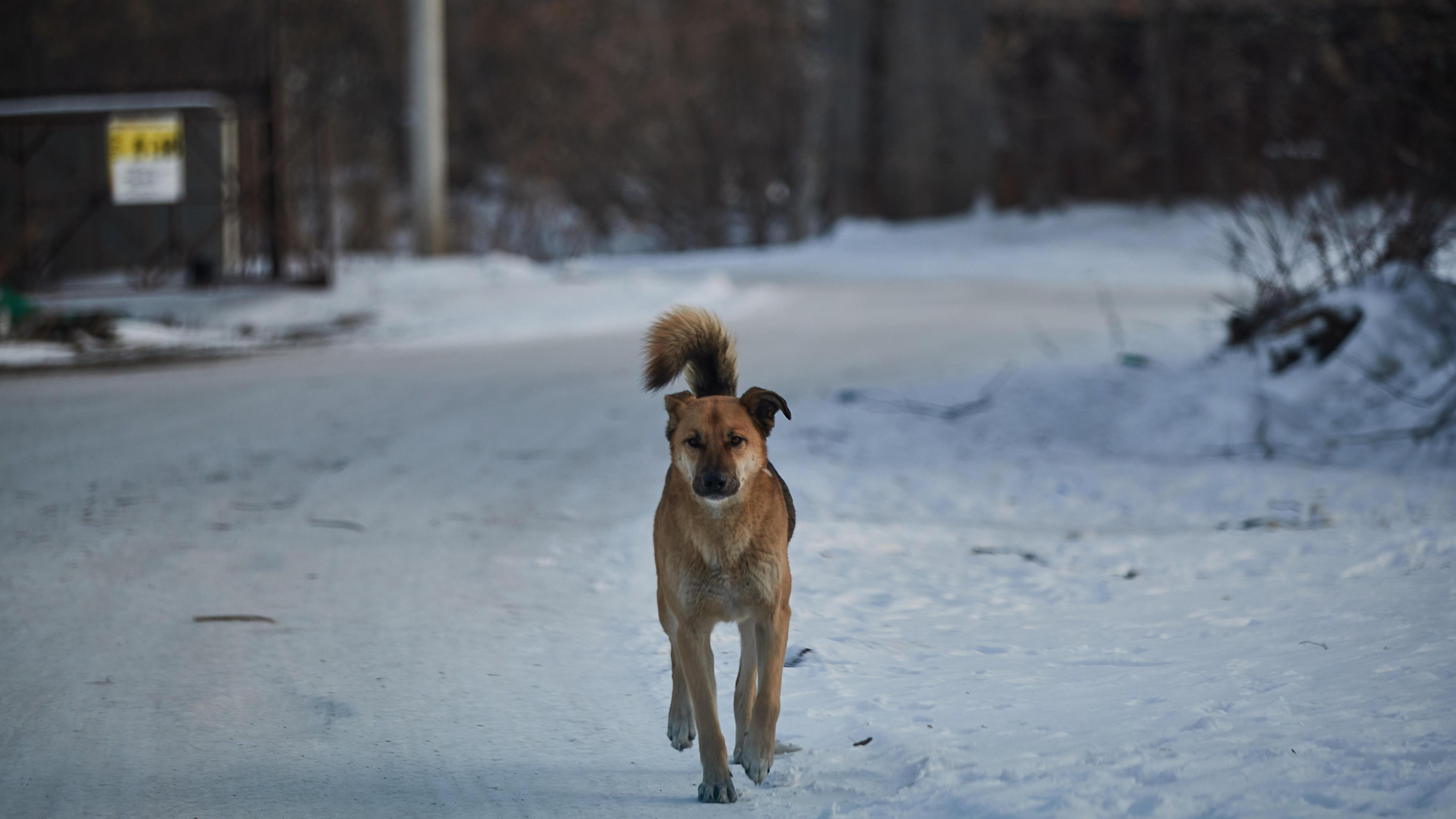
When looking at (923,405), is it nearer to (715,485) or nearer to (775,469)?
(775,469)

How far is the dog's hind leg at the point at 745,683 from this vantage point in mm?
4402

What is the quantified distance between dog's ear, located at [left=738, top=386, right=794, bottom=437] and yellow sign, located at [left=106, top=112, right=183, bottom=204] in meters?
15.2

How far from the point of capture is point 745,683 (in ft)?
14.7

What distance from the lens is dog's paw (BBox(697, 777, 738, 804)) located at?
406 centimetres

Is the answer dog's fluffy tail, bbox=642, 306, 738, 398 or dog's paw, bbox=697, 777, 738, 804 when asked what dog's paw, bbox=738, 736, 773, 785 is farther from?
dog's fluffy tail, bbox=642, 306, 738, 398

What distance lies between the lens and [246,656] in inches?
213

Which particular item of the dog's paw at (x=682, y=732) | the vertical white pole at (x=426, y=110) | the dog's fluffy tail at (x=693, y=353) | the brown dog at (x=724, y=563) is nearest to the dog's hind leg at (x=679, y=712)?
the dog's paw at (x=682, y=732)

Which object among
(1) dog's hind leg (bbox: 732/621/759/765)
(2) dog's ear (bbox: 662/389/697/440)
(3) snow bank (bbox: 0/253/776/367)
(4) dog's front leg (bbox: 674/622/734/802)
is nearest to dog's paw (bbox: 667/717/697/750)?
(1) dog's hind leg (bbox: 732/621/759/765)

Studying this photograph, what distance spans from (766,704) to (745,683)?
33 centimetres

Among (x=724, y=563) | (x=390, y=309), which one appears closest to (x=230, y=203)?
(x=390, y=309)

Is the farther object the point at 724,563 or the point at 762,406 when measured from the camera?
the point at 762,406

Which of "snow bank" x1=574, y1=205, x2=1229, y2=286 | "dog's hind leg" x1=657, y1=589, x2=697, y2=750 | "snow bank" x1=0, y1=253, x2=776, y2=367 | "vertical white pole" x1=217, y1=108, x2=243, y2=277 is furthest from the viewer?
"snow bank" x1=574, y1=205, x2=1229, y2=286

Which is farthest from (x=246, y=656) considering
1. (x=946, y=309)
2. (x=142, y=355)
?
(x=946, y=309)

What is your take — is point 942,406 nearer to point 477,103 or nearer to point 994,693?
point 994,693
